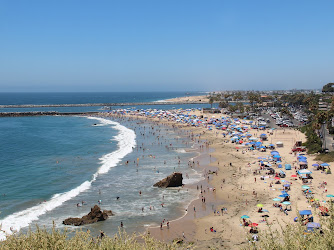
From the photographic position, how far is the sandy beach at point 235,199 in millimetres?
20469

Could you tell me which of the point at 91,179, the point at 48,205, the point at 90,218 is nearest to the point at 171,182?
the point at 91,179

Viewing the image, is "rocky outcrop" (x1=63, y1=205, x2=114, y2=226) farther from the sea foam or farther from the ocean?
the sea foam

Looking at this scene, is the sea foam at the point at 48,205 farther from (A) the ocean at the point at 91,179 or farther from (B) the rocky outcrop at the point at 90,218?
(B) the rocky outcrop at the point at 90,218

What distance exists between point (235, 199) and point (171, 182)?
7.20 metres

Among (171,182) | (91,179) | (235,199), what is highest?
(171,182)

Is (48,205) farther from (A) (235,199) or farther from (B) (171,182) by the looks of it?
(A) (235,199)

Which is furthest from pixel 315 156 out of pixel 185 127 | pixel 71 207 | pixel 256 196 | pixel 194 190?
→ pixel 185 127

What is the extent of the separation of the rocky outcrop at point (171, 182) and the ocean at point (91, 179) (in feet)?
2.36

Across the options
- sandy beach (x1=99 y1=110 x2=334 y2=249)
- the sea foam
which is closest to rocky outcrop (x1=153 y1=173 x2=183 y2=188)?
sandy beach (x1=99 y1=110 x2=334 y2=249)

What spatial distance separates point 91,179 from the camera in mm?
33656

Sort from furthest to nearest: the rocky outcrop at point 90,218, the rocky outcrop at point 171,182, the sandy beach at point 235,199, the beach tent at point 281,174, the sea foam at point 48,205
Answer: the beach tent at point 281,174 < the rocky outcrop at point 171,182 < the rocky outcrop at point 90,218 < the sea foam at point 48,205 < the sandy beach at point 235,199

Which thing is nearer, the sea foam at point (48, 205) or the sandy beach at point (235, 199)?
the sandy beach at point (235, 199)

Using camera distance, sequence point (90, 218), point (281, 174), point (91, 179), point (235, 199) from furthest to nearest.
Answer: point (91, 179) < point (281, 174) < point (235, 199) < point (90, 218)

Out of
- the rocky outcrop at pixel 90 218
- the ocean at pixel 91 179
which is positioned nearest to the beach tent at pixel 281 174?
the ocean at pixel 91 179
